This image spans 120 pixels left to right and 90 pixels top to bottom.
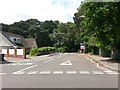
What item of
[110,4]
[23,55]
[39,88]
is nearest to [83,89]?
[39,88]

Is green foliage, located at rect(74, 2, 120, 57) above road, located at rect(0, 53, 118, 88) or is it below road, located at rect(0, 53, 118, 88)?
above

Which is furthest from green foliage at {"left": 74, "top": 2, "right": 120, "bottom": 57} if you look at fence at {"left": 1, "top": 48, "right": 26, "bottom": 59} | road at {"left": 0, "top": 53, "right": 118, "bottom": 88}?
fence at {"left": 1, "top": 48, "right": 26, "bottom": 59}

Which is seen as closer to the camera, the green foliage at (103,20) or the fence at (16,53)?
the green foliage at (103,20)

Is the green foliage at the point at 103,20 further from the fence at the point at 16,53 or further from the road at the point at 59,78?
the fence at the point at 16,53

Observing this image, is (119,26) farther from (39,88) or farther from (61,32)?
(61,32)

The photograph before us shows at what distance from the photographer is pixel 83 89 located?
13781mm

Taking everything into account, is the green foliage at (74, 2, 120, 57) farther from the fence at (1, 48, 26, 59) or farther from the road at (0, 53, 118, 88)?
the fence at (1, 48, 26, 59)

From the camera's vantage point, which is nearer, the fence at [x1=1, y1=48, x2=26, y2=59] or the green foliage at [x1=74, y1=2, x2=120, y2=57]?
the green foliage at [x1=74, y1=2, x2=120, y2=57]

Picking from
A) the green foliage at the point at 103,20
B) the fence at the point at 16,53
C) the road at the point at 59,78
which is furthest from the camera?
the fence at the point at 16,53

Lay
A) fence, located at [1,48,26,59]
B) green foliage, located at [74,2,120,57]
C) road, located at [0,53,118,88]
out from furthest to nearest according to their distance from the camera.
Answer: fence, located at [1,48,26,59]
green foliage, located at [74,2,120,57]
road, located at [0,53,118,88]

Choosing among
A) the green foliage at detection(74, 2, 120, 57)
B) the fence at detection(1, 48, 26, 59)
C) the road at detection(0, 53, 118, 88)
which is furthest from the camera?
the fence at detection(1, 48, 26, 59)

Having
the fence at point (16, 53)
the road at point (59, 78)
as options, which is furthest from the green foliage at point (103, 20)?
the fence at point (16, 53)

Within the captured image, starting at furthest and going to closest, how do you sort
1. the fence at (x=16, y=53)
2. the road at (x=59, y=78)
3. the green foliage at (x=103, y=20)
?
the fence at (x=16, y=53), the green foliage at (x=103, y=20), the road at (x=59, y=78)

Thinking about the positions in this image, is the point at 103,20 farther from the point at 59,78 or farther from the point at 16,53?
the point at 16,53
